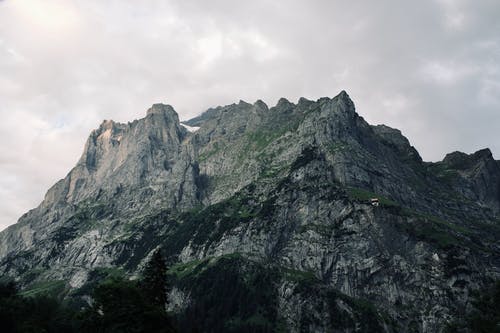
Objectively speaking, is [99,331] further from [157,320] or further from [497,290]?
[497,290]

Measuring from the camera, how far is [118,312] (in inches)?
3334

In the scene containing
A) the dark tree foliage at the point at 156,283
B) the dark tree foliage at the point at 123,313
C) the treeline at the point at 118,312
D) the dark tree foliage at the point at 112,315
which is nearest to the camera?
the dark tree foliage at the point at 123,313

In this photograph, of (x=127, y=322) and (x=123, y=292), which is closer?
(x=127, y=322)

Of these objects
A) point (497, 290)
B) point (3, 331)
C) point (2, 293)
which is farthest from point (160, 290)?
point (497, 290)

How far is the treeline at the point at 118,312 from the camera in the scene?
8206cm

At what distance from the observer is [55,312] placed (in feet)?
417

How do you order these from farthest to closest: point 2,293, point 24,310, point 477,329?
point 2,293, point 24,310, point 477,329

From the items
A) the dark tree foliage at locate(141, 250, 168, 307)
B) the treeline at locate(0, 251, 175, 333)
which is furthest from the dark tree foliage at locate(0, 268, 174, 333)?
the dark tree foliage at locate(141, 250, 168, 307)

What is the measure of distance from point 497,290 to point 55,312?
109 m

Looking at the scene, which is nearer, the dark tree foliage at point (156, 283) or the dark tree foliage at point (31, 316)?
the dark tree foliage at point (156, 283)

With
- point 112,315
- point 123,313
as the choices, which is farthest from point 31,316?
point 123,313

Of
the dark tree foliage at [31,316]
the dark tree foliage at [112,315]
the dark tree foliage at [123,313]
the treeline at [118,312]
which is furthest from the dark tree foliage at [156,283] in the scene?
the dark tree foliage at [31,316]

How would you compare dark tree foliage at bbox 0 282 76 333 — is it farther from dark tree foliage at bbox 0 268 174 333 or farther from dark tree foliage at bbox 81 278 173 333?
dark tree foliage at bbox 81 278 173 333

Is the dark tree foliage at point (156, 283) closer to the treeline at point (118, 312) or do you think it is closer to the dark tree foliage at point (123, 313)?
the treeline at point (118, 312)
